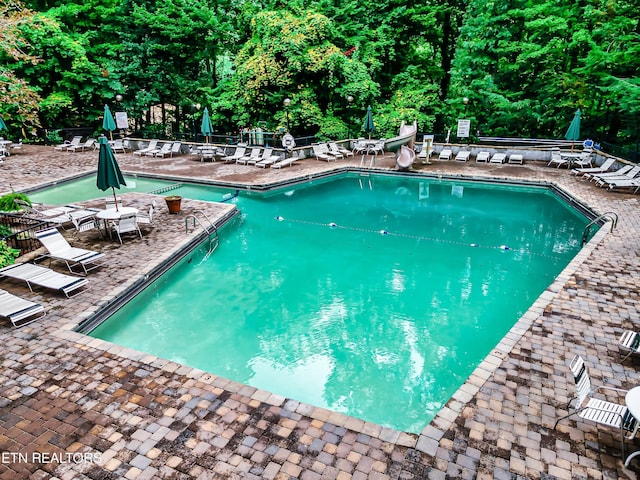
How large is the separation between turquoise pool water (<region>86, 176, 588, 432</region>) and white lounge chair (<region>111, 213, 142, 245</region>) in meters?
1.61

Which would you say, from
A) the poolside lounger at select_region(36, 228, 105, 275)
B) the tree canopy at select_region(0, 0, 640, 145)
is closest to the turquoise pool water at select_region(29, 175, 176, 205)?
the tree canopy at select_region(0, 0, 640, 145)

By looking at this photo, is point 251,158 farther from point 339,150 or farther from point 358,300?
point 358,300

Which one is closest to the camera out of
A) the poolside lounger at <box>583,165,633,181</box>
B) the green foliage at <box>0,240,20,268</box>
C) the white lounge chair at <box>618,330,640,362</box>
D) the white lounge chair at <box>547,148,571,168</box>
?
the white lounge chair at <box>618,330,640,362</box>

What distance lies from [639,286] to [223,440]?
7509mm

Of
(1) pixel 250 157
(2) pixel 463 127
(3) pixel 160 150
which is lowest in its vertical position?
→ (1) pixel 250 157

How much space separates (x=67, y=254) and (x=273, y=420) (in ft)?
20.4

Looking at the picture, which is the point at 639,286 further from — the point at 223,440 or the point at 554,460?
the point at 223,440

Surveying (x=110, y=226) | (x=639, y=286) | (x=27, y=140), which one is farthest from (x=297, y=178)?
(x=27, y=140)

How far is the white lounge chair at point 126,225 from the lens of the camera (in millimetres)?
9951

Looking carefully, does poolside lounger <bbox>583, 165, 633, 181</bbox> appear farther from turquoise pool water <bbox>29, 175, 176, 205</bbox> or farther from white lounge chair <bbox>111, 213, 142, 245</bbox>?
turquoise pool water <bbox>29, 175, 176, 205</bbox>

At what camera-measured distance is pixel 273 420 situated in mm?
4527

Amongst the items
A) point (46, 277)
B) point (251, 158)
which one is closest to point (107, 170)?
point (46, 277)

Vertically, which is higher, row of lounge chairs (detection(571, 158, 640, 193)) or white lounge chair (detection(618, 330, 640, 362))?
row of lounge chairs (detection(571, 158, 640, 193))

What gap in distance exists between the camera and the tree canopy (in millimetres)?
19375
